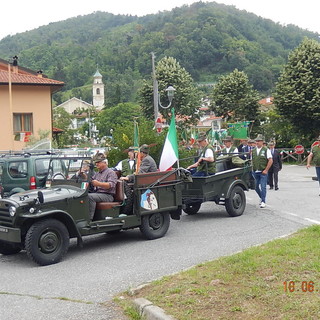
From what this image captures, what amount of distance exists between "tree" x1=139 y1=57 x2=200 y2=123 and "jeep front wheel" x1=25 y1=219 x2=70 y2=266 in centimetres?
3265

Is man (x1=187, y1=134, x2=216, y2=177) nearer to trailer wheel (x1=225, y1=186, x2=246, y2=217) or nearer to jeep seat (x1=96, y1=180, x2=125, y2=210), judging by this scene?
trailer wheel (x1=225, y1=186, x2=246, y2=217)

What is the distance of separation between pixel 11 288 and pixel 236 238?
4147mm

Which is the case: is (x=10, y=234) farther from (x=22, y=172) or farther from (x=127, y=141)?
(x=127, y=141)

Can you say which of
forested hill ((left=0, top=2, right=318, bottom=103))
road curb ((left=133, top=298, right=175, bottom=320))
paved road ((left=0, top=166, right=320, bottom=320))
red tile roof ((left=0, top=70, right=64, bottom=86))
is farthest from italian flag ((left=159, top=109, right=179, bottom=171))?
forested hill ((left=0, top=2, right=318, bottom=103))

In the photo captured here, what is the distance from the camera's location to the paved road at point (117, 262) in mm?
5840

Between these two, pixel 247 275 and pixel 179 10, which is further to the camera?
pixel 179 10

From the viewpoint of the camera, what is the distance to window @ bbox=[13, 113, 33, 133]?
108ft

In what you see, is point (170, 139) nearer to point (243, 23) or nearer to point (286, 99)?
point (286, 99)

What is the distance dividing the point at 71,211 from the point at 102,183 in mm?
902

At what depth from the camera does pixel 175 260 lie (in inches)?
302

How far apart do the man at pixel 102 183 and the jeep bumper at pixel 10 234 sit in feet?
5.01

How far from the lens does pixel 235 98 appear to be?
46.7 m

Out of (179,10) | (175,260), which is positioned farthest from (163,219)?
(179,10)

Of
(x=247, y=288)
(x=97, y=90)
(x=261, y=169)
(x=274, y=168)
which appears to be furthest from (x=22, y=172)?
(x=97, y=90)
